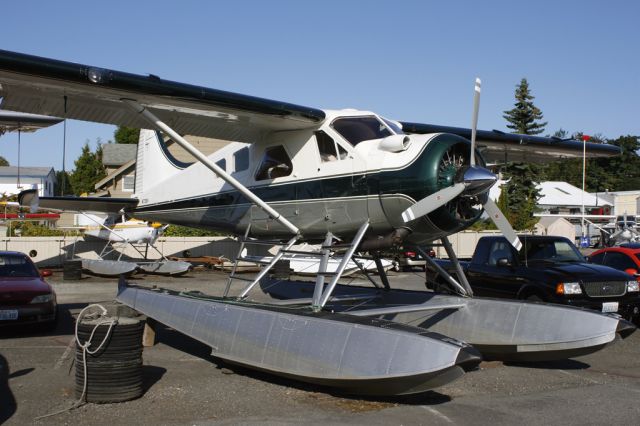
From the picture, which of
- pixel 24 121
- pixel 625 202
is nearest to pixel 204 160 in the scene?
pixel 24 121

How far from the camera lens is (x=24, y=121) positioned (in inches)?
587

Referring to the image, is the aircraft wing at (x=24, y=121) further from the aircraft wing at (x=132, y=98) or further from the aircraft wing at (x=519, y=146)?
the aircraft wing at (x=519, y=146)

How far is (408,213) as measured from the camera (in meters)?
8.32

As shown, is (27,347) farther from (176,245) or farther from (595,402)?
(176,245)

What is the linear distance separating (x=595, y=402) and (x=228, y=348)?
4.18 meters

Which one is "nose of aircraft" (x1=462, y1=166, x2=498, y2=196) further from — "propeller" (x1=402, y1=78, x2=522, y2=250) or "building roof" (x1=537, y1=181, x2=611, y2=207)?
"building roof" (x1=537, y1=181, x2=611, y2=207)

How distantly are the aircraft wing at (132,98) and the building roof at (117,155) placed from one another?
48.9 meters

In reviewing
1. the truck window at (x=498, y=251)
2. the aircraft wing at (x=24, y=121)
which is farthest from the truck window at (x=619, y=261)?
the aircraft wing at (x=24, y=121)

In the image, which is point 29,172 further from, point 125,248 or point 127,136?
point 125,248

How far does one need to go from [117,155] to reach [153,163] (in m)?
47.3

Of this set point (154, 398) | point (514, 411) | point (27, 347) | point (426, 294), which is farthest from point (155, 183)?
point (514, 411)

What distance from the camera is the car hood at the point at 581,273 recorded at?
10548 millimetres

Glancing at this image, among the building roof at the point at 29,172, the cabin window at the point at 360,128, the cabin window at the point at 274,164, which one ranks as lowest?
the cabin window at the point at 274,164

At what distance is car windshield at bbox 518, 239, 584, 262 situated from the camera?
38.9 feet
